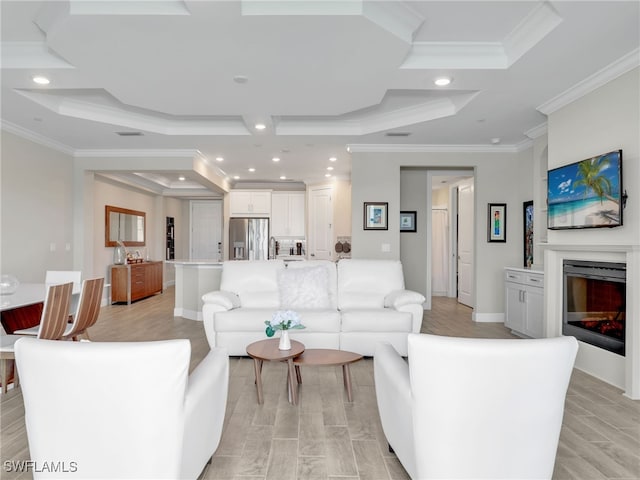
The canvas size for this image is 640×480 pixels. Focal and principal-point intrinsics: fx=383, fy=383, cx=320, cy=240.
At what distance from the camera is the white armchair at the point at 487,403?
1.38m

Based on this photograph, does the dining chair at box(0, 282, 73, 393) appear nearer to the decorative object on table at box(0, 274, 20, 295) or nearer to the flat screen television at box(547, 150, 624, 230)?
the decorative object on table at box(0, 274, 20, 295)

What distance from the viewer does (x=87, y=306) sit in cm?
335

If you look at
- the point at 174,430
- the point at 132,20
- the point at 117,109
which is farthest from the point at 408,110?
the point at 174,430

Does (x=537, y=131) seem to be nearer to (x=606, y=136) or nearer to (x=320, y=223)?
(x=606, y=136)

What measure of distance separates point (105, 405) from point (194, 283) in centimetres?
460

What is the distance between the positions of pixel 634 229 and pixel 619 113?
97 cm

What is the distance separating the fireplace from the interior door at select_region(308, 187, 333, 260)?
511cm

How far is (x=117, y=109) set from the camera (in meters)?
4.60

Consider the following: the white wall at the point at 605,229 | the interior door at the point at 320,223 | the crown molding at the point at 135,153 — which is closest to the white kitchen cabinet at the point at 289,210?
the interior door at the point at 320,223

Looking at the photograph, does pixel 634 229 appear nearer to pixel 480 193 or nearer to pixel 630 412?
pixel 630 412

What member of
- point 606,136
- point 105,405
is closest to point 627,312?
point 606,136

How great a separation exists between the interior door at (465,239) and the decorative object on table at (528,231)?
1596mm

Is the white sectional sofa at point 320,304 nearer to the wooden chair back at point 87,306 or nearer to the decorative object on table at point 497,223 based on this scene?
the wooden chair back at point 87,306

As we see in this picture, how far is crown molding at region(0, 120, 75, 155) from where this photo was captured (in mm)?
4652
